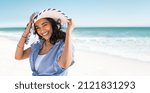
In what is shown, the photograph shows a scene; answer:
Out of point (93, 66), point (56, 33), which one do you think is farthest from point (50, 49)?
point (93, 66)

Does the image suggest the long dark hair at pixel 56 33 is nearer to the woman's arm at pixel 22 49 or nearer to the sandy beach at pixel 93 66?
the woman's arm at pixel 22 49

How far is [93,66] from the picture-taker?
13.3ft

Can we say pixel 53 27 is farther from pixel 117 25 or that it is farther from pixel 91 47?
pixel 117 25

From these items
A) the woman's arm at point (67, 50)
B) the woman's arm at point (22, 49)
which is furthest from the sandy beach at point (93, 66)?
the woman's arm at point (67, 50)

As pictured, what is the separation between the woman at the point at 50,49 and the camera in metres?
2.17

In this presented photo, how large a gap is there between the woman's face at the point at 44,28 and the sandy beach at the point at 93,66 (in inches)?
52.8

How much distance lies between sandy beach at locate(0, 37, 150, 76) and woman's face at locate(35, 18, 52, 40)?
134cm

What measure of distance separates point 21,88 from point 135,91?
82 cm

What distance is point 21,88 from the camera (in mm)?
2977

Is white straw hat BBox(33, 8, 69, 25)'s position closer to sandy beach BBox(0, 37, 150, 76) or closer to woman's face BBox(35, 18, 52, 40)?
woman's face BBox(35, 18, 52, 40)

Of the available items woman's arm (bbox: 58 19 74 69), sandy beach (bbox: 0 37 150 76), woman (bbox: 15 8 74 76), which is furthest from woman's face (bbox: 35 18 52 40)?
sandy beach (bbox: 0 37 150 76)

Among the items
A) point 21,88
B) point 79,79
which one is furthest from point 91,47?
point 21,88

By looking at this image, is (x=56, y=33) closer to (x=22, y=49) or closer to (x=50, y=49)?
(x=50, y=49)

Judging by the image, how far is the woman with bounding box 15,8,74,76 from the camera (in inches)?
85.4
